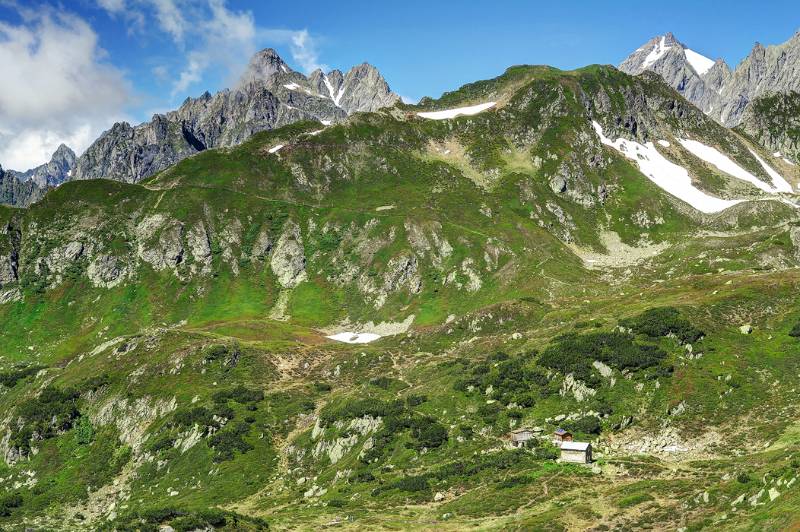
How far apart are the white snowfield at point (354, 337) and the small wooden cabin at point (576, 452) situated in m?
104

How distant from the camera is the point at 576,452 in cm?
7094

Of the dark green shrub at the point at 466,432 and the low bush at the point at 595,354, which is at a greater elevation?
the low bush at the point at 595,354

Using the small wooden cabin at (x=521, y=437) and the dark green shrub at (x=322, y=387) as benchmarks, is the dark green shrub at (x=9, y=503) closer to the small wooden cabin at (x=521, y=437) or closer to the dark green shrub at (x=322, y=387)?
the dark green shrub at (x=322, y=387)

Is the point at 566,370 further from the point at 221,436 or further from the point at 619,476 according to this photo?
the point at 221,436

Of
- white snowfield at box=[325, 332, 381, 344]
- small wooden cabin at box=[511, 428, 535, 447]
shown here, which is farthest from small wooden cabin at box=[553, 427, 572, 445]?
white snowfield at box=[325, 332, 381, 344]

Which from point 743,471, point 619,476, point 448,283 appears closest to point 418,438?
point 619,476

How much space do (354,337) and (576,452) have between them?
370 feet

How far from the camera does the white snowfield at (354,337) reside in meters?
174

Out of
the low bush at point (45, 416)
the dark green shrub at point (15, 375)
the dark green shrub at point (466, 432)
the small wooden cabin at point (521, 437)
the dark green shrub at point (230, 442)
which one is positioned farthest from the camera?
the dark green shrub at point (15, 375)

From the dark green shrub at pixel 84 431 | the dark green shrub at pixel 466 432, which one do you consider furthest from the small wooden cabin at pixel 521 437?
the dark green shrub at pixel 84 431

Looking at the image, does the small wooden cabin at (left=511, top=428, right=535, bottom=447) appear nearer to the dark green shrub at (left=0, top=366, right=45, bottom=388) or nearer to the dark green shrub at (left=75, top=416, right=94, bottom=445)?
the dark green shrub at (left=75, top=416, right=94, bottom=445)

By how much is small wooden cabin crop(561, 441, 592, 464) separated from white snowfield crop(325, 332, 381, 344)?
104 m

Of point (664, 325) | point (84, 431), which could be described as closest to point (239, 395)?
point (84, 431)

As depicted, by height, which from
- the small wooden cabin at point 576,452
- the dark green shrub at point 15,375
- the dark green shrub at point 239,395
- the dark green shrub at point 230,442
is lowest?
the small wooden cabin at point 576,452
